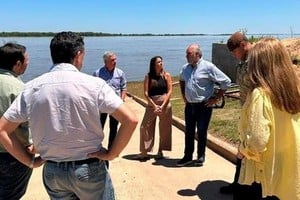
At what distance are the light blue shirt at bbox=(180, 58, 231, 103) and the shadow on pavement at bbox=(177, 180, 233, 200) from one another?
1226mm

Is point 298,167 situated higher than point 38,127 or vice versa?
point 38,127

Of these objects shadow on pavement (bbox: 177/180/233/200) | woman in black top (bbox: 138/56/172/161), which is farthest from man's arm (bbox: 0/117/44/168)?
woman in black top (bbox: 138/56/172/161)

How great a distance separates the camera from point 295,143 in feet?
9.22

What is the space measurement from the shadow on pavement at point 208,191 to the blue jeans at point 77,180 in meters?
2.71

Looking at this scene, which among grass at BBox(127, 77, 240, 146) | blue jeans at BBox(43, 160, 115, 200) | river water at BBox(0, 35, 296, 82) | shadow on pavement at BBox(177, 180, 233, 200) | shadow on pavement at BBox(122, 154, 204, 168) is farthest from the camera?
river water at BBox(0, 35, 296, 82)

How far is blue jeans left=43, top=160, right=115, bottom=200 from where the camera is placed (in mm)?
2631

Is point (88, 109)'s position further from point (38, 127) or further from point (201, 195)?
point (201, 195)

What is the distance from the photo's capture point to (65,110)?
255cm

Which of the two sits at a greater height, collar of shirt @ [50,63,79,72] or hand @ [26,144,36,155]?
collar of shirt @ [50,63,79,72]

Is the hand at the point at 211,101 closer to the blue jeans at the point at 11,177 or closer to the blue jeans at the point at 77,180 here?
the blue jeans at the point at 11,177

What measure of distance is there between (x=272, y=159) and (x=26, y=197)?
11.5 ft

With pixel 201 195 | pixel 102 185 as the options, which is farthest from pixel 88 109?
pixel 201 195

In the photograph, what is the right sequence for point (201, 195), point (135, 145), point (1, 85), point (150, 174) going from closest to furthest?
point (1, 85), point (201, 195), point (150, 174), point (135, 145)

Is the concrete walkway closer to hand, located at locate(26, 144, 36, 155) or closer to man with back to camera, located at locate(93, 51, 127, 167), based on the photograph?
man with back to camera, located at locate(93, 51, 127, 167)
